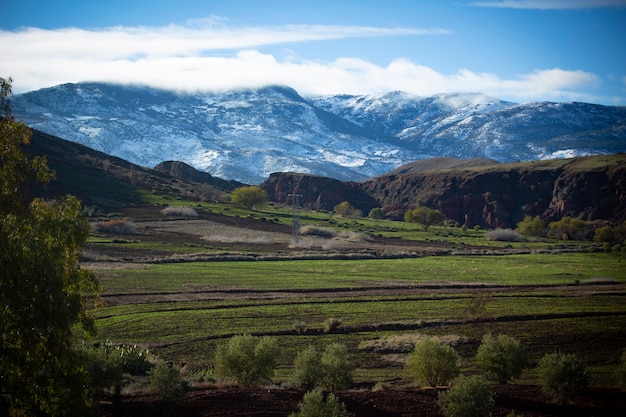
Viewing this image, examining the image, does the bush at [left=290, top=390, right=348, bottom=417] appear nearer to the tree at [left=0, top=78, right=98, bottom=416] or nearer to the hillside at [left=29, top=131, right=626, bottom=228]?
the tree at [left=0, top=78, right=98, bottom=416]

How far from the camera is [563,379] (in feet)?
102

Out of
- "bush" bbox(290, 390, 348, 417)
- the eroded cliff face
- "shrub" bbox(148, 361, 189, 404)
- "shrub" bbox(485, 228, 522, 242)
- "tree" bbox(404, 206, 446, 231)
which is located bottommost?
"shrub" bbox(148, 361, 189, 404)

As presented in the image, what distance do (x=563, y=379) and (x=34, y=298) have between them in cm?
2453

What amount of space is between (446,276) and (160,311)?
137 feet

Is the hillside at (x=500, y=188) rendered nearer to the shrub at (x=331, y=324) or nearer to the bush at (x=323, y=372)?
the shrub at (x=331, y=324)

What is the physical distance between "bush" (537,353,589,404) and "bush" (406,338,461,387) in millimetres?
4850

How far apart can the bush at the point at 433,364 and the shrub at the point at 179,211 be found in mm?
118349

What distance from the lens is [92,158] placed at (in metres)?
191

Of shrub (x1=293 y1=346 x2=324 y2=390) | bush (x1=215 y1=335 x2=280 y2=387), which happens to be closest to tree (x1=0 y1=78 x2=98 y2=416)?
bush (x1=215 y1=335 x2=280 y2=387)

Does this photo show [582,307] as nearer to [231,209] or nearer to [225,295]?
[225,295]

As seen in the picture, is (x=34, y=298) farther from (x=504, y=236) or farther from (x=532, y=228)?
(x=532, y=228)

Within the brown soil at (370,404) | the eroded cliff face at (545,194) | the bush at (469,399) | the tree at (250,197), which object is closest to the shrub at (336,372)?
the brown soil at (370,404)

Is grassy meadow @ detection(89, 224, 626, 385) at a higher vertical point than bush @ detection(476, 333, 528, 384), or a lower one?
lower

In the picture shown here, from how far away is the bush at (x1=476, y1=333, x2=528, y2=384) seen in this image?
116 feet
